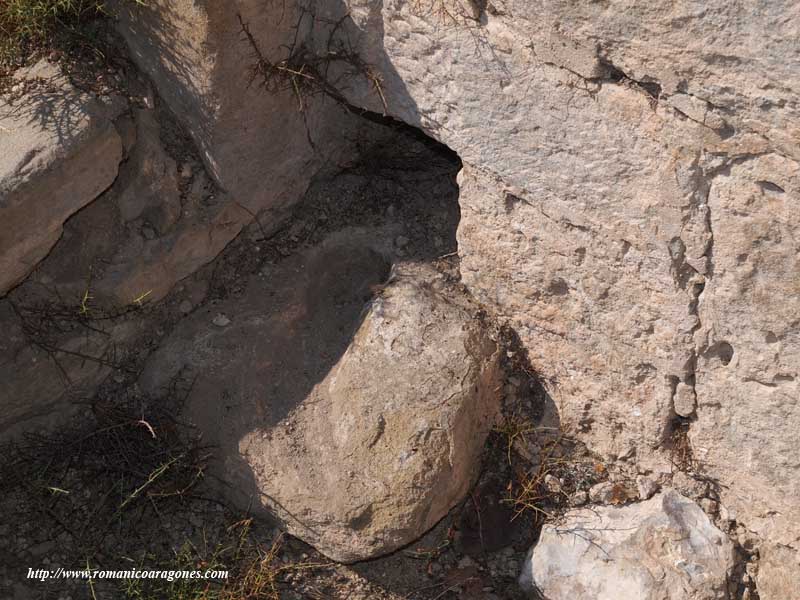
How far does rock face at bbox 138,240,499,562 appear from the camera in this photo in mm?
2760

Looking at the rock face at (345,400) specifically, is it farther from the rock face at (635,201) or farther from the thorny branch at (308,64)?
the thorny branch at (308,64)

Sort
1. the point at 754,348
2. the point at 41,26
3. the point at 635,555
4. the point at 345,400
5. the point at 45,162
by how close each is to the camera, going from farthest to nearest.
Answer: the point at 345,400
the point at 635,555
the point at 41,26
the point at 45,162
the point at 754,348

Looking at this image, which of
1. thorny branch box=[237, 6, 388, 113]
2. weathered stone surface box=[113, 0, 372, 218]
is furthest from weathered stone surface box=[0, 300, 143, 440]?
thorny branch box=[237, 6, 388, 113]

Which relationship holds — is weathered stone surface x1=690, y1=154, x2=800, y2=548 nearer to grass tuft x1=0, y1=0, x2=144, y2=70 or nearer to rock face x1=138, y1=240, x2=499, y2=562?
rock face x1=138, y1=240, x2=499, y2=562

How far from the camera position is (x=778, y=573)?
2.62 meters

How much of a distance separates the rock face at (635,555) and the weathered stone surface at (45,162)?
160cm

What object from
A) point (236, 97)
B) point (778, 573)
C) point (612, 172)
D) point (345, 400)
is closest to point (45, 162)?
point (236, 97)

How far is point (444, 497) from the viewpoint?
2820 mm

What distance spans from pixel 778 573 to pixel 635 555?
367 millimetres

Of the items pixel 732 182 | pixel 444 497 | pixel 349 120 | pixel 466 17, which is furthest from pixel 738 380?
pixel 349 120

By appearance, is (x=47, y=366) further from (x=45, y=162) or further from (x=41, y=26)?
(x=41, y=26)

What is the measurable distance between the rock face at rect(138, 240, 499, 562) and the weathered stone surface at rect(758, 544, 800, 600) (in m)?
0.83

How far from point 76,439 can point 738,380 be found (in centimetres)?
181

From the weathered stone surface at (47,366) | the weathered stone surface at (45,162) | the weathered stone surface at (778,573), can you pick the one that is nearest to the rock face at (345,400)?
the weathered stone surface at (47,366)
